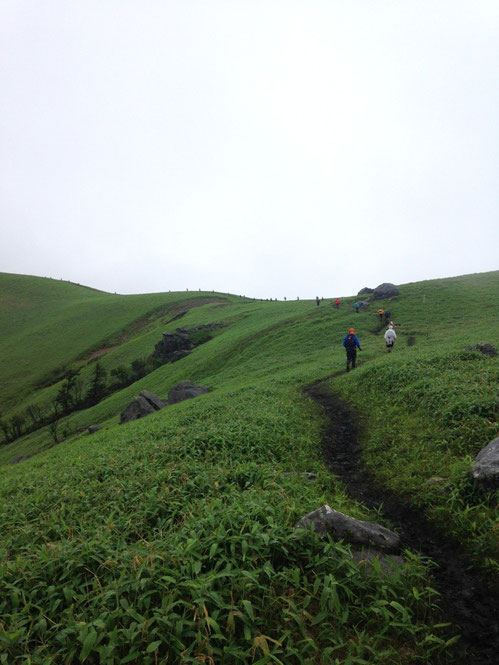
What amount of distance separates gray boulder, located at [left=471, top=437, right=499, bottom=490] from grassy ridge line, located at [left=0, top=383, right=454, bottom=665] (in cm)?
246

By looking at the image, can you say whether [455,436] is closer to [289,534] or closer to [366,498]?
[366,498]

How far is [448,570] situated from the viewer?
4973 millimetres

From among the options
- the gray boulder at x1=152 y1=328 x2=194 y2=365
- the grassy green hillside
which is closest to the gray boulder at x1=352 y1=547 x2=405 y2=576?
the grassy green hillside

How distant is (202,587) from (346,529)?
2.48m

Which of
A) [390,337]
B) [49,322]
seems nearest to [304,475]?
[390,337]

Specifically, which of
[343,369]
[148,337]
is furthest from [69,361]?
[343,369]

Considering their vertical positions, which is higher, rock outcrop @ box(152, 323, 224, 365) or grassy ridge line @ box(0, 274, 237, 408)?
grassy ridge line @ box(0, 274, 237, 408)

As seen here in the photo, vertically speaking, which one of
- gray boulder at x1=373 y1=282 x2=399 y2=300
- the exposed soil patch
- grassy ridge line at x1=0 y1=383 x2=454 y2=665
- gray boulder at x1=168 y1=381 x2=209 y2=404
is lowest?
gray boulder at x1=168 y1=381 x2=209 y2=404

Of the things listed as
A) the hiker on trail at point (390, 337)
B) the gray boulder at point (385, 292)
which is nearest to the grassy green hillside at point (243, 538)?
the hiker on trail at point (390, 337)

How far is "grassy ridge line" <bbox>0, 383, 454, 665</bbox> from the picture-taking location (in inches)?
138

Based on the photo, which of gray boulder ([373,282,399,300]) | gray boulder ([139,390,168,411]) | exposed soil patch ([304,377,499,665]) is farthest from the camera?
gray boulder ([373,282,399,300])

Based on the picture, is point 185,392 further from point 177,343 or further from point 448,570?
point 177,343

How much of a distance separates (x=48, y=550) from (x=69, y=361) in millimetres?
81671

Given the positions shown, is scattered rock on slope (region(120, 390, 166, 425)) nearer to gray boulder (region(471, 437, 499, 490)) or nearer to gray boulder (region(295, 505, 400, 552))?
gray boulder (region(295, 505, 400, 552))
